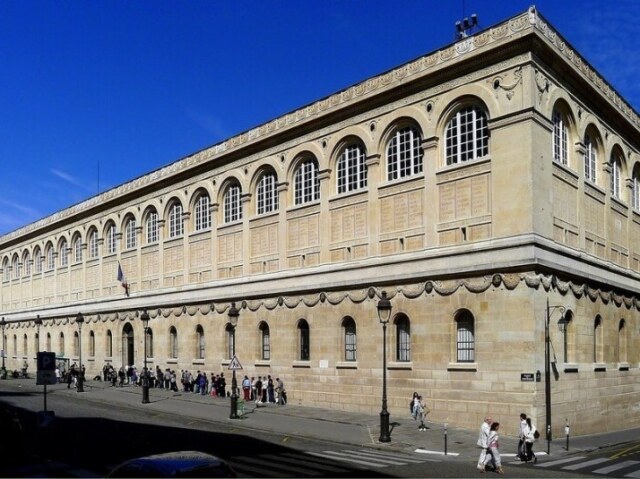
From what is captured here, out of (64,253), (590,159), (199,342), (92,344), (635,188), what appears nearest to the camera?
(590,159)

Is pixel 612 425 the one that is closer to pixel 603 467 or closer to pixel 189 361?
pixel 603 467

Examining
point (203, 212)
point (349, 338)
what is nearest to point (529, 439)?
point (349, 338)

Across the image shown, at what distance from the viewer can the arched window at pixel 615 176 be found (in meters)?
40.2

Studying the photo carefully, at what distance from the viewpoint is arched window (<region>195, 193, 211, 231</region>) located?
50.7 meters

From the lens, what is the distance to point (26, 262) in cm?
8225

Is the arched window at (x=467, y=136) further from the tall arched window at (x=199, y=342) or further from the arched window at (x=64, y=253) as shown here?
the arched window at (x=64, y=253)

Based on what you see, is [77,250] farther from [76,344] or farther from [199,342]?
[199,342]

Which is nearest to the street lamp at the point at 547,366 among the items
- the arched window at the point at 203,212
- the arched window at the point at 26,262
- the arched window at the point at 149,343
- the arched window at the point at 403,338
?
the arched window at the point at 403,338

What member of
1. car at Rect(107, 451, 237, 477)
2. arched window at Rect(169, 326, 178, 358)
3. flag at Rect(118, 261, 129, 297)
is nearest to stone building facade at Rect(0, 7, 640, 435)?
arched window at Rect(169, 326, 178, 358)

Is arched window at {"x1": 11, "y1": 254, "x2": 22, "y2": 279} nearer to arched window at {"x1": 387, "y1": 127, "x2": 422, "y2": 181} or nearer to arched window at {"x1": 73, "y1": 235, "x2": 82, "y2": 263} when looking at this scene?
arched window at {"x1": 73, "y1": 235, "x2": 82, "y2": 263}

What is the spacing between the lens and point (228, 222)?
159 feet

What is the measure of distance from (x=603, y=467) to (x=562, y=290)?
33.7ft

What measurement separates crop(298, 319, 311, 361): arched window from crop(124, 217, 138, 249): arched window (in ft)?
76.3

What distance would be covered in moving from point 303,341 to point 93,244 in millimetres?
32995
